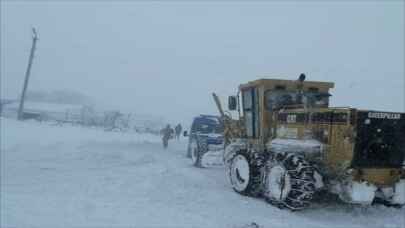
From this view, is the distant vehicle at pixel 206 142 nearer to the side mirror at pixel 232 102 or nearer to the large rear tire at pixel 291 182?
the side mirror at pixel 232 102

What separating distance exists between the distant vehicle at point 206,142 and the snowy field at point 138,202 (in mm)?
558

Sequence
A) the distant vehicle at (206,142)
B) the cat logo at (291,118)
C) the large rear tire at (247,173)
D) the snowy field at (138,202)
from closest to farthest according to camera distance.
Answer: the snowy field at (138,202) → the cat logo at (291,118) → the large rear tire at (247,173) → the distant vehicle at (206,142)

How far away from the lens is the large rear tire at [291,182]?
8.37 metres

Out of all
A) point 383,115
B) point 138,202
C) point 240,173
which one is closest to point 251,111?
point 240,173

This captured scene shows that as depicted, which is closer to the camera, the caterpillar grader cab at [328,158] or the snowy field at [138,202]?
the snowy field at [138,202]

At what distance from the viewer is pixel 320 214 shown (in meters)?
8.83

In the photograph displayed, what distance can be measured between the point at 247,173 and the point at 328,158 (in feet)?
7.49

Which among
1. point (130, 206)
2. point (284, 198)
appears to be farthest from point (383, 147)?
point (130, 206)

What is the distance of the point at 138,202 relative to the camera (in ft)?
29.3

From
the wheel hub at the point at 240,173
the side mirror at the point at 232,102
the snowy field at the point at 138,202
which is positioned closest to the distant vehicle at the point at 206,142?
the snowy field at the point at 138,202

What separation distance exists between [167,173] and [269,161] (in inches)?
167

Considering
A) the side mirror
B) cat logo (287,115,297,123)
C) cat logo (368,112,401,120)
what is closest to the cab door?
the side mirror

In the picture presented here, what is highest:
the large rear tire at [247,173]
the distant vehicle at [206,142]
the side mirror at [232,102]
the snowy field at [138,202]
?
the side mirror at [232,102]

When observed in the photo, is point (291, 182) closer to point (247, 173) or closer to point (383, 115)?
point (247, 173)
